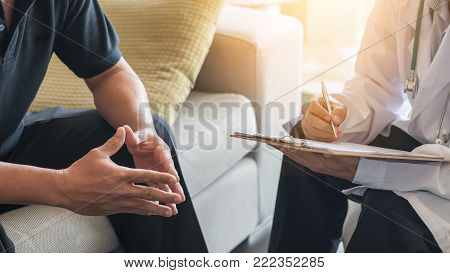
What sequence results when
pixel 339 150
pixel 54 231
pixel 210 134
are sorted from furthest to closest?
pixel 210 134 < pixel 54 231 < pixel 339 150

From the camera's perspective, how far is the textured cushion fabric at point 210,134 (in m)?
0.98

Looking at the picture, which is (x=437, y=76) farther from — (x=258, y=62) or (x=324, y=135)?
(x=258, y=62)

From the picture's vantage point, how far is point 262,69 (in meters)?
1.11

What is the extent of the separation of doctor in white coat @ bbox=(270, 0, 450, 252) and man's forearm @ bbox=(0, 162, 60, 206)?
29 centimetres

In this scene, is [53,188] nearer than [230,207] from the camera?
Yes

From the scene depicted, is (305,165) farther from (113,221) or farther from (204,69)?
(204,69)

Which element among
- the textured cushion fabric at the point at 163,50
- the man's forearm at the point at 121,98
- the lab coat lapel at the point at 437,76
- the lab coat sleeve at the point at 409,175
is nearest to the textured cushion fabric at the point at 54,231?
the man's forearm at the point at 121,98

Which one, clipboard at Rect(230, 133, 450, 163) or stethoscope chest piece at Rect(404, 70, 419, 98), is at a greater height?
stethoscope chest piece at Rect(404, 70, 419, 98)

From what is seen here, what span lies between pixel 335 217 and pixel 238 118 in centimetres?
27

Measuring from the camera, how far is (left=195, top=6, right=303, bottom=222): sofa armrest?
111cm

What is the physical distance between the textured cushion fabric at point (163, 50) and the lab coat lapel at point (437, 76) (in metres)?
0.40

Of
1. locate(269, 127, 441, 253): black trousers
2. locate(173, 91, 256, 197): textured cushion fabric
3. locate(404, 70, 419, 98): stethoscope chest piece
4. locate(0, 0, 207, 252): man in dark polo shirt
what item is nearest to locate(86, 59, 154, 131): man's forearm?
locate(0, 0, 207, 252): man in dark polo shirt

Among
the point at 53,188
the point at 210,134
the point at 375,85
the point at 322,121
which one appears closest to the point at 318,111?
the point at 322,121

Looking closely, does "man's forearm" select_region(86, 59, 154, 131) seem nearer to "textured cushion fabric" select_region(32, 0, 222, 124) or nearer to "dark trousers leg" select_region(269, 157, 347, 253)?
"textured cushion fabric" select_region(32, 0, 222, 124)
